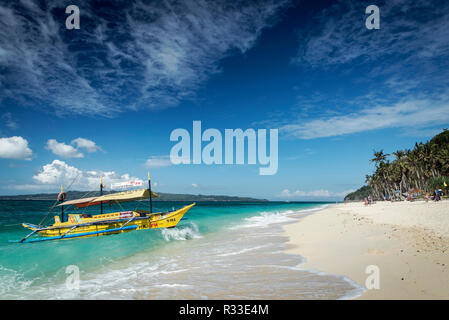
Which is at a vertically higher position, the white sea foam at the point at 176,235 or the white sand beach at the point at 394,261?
the white sand beach at the point at 394,261

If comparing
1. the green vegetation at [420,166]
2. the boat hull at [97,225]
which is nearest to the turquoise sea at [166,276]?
the boat hull at [97,225]

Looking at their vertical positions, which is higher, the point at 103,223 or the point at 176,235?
the point at 103,223

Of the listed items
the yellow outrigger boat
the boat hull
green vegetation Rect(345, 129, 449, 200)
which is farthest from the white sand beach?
green vegetation Rect(345, 129, 449, 200)

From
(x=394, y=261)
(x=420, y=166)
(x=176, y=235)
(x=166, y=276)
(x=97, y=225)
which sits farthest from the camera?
(x=420, y=166)

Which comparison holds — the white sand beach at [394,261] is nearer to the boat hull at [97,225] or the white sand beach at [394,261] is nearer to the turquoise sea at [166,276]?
the turquoise sea at [166,276]

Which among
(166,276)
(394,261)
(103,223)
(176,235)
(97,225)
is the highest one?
(394,261)

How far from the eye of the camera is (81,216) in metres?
23.5

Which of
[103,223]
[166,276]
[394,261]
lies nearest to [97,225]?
[103,223]

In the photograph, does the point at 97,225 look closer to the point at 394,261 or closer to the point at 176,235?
the point at 176,235

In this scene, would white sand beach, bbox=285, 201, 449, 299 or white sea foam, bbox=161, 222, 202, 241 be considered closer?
white sand beach, bbox=285, 201, 449, 299

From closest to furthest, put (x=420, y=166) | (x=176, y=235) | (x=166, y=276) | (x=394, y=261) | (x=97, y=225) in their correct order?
(x=394, y=261) → (x=166, y=276) → (x=97, y=225) → (x=176, y=235) → (x=420, y=166)

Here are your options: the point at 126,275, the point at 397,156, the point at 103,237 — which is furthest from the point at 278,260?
the point at 397,156

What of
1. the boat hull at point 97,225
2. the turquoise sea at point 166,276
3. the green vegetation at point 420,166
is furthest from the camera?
the green vegetation at point 420,166

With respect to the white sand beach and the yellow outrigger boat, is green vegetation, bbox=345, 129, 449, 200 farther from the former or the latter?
the yellow outrigger boat
